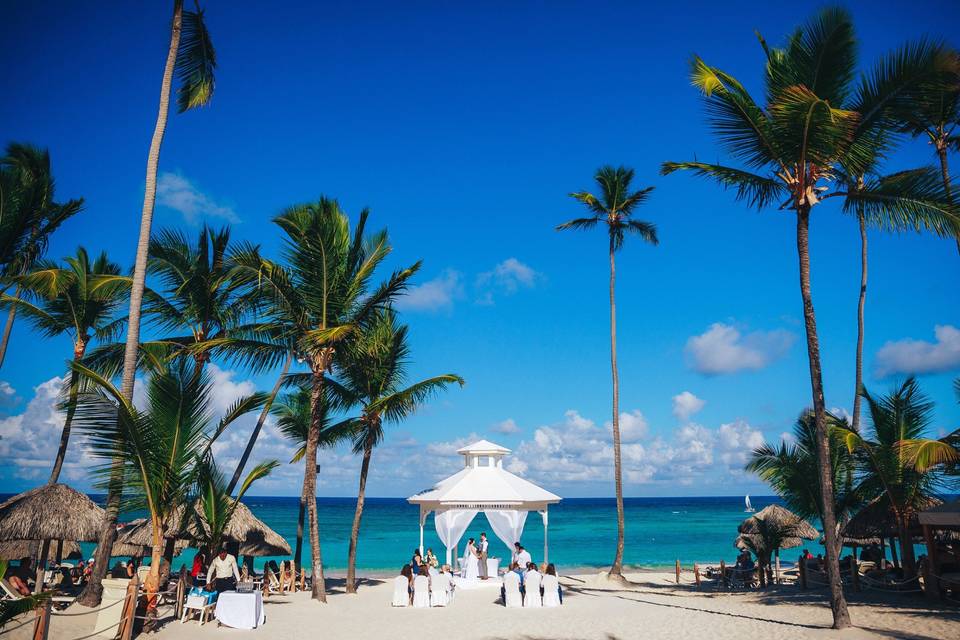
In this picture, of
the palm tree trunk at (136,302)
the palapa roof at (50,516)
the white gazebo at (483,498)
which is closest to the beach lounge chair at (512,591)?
the white gazebo at (483,498)

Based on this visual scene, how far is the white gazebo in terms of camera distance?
1823cm

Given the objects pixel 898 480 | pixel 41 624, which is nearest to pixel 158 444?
pixel 41 624

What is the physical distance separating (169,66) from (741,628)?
14.2m

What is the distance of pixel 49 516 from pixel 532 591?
10.3m

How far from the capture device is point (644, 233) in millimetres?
21000

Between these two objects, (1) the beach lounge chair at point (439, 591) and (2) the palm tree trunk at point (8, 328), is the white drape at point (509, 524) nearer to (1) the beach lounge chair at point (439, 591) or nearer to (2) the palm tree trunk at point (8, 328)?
(1) the beach lounge chair at point (439, 591)

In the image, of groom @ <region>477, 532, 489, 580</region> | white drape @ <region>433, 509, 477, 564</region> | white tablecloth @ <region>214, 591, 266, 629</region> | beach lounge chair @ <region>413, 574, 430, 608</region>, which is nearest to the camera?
white tablecloth @ <region>214, 591, 266, 629</region>

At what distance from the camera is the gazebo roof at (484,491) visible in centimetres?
1817

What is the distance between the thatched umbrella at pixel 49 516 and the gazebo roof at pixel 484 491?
785 centimetres

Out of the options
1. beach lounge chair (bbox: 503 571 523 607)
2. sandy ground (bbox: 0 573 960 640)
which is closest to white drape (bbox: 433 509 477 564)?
sandy ground (bbox: 0 573 960 640)

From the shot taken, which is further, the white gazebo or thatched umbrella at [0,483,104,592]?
the white gazebo

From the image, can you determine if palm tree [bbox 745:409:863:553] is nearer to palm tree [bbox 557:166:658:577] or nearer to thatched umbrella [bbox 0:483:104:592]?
palm tree [bbox 557:166:658:577]

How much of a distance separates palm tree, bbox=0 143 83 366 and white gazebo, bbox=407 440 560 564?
11070 millimetres

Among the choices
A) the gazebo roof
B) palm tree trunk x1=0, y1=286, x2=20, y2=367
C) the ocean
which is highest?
palm tree trunk x1=0, y1=286, x2=20, y2=367
